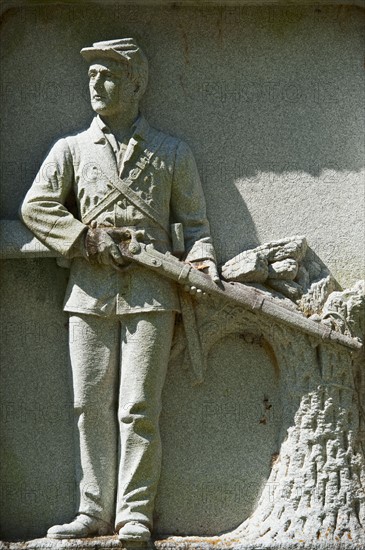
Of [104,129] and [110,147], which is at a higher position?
[104,129]

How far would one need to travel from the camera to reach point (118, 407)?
1006cm

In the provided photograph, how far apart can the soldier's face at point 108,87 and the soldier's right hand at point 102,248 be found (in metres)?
0.89

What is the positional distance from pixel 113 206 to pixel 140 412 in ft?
4.65

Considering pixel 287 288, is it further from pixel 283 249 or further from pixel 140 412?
pixel 140 412

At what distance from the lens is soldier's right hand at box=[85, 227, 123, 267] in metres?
9.95

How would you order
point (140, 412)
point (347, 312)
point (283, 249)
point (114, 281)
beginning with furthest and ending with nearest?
point (283, 249), point (347, 312), point (114, 281), point (140, 412)

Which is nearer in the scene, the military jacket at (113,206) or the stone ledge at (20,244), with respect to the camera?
the military jacket at (113,206)

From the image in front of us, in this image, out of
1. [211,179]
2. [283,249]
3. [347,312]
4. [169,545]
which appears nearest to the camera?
[169,545]

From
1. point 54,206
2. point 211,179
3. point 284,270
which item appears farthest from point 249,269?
point 54,206

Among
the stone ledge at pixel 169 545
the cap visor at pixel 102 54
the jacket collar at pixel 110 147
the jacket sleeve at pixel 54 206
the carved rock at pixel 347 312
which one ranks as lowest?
the stone ledge at pixel 169 545

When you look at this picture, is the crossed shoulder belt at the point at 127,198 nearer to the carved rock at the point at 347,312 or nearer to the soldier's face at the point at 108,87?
the soldier's face at the point at 108,87

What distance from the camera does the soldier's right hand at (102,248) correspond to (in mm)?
9953

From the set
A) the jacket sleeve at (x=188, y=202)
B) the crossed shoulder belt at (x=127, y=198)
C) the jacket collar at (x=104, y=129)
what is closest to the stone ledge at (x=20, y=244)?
the crossed shoulder belt at (x=127, y=198)

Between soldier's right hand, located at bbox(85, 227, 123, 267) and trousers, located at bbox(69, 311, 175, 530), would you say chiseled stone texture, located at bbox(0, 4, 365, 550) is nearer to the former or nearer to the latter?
trousers, located at bbox(69, 311, 175, 530)
